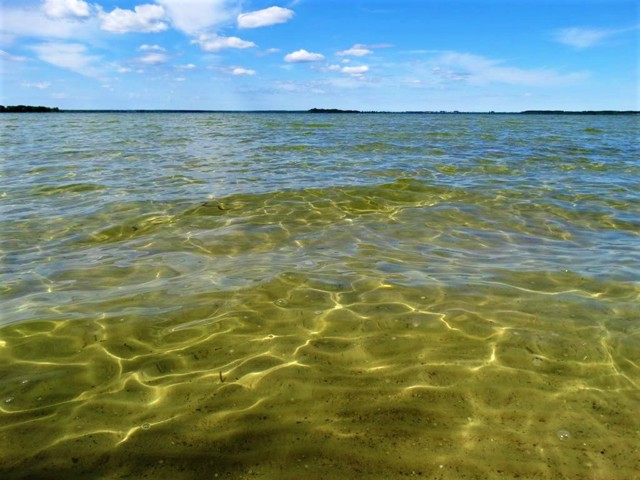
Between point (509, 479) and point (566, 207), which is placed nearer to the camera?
point (509, 479)

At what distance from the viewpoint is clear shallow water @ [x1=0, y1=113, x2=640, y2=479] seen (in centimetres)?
243

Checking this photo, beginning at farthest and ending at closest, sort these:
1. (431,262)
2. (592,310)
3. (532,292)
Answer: (431,262) → (532,292) → (592,310)

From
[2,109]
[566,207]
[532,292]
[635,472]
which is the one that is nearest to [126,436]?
[635,472]

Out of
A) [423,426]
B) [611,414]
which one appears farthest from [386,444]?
[611,414]

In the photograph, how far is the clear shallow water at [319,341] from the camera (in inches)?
95.5

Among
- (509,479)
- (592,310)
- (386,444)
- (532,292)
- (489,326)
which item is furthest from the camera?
(532,292)

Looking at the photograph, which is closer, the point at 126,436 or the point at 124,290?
the point at 126,436

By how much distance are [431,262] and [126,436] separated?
12.4ft

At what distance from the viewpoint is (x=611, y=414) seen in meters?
2.69

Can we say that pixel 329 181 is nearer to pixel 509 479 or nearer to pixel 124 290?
pixel 124 290

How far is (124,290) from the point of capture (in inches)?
179

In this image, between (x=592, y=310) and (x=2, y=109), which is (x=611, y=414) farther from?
(x=2, y=109)

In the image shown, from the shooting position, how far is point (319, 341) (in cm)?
357

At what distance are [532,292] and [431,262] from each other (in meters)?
1.23
